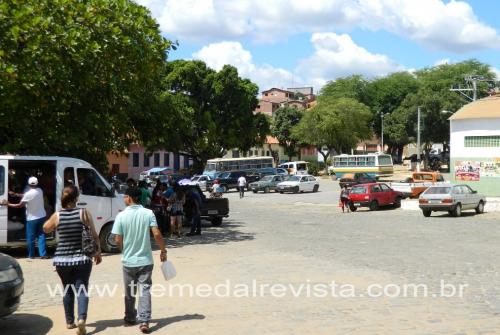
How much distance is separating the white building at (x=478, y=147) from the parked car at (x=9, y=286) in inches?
1392

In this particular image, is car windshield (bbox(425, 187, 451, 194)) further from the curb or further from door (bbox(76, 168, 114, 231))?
door (bbox(76, 168, 114, 231))

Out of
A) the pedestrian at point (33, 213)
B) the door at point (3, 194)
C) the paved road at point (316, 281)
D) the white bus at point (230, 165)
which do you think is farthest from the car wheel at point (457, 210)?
the white bus at point (230, 165)

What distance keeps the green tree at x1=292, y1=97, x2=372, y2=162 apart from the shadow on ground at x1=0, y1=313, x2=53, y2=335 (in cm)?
6922

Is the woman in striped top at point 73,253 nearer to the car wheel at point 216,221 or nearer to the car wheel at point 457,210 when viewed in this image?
the car wheel at point 216,221

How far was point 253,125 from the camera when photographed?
66.6 metres

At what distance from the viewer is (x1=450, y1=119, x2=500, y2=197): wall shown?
127 feet

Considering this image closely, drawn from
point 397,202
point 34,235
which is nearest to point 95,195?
point 34,235

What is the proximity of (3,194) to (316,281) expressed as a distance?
7286 mm

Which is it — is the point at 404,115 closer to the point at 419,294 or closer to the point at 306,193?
the point at 306,193

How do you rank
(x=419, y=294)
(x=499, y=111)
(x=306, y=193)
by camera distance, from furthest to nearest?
(x=306, y=193) → (x=499, y=111) → (x=419, y=294)

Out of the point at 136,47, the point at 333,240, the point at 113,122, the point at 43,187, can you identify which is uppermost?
the point at 136,47

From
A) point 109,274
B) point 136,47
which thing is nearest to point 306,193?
point 136,47

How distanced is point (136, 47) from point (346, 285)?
8981 millimetres

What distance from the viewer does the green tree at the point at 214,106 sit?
62.5 m
